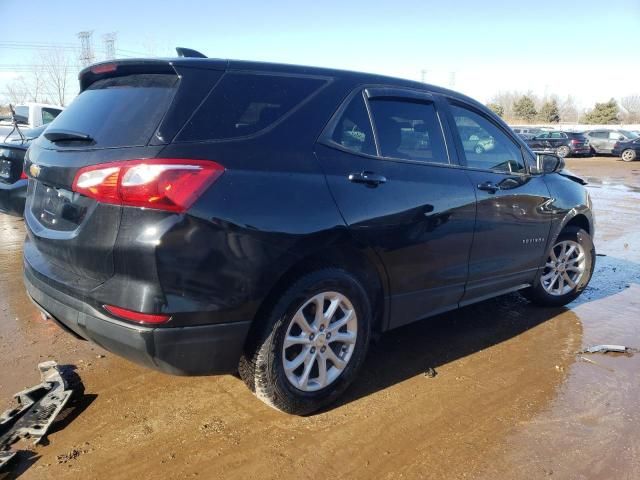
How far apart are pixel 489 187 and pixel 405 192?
0.95 meters

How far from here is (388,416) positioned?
2.94 meters

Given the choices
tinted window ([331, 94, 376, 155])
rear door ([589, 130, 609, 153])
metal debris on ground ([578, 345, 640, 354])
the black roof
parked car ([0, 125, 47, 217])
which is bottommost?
metal debris on ground ([578, 345, 640, 354])

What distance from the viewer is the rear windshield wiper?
263 cm

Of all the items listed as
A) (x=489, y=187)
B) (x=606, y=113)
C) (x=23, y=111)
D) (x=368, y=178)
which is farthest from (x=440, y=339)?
(x=606, y=113)

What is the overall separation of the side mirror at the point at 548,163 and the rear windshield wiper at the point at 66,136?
343 cm

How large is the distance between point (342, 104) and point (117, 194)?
1.35 m

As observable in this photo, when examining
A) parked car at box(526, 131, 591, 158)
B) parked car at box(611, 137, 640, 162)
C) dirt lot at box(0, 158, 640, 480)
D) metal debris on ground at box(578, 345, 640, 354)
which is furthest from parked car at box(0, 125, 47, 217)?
parked car at box(611, 137, 640, 162)

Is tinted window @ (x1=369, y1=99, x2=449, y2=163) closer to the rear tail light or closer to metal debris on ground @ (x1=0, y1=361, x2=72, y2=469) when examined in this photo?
the rear tail light

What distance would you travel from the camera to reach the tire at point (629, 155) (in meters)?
27.3

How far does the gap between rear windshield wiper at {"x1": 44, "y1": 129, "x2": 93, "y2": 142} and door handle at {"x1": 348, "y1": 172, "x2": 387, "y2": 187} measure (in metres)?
1.35

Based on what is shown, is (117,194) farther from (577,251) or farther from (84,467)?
(577,251)

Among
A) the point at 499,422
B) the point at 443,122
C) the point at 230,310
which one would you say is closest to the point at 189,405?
the point at 230,310

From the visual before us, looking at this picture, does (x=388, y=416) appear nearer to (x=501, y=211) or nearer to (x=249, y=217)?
(x=249, y=217)

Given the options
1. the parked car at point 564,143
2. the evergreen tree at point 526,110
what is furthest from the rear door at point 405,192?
the evergreen tree at point 526,110
